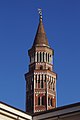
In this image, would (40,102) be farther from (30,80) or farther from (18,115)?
(18,115)

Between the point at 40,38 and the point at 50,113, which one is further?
the point at 40,38

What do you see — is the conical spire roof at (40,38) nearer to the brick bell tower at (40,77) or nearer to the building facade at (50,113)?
the brick bell tower at (40,77)

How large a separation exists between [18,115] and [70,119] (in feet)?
8.87

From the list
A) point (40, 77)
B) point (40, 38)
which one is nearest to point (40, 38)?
point (40, 38)

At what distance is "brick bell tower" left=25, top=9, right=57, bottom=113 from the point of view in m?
64.9

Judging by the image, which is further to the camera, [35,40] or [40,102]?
[35,40]

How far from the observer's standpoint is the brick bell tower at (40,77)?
64938mm

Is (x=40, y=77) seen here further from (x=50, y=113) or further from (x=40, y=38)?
(x=50, y=113)

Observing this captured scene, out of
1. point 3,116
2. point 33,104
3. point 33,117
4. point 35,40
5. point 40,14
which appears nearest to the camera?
point 3,116

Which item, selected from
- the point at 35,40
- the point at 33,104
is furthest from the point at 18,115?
the point at 35,40

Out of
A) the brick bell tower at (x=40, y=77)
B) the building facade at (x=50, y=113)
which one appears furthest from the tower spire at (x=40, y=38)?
the building facade at (x=50, y=113)

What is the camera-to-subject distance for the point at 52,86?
66.9 m

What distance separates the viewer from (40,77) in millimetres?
66188

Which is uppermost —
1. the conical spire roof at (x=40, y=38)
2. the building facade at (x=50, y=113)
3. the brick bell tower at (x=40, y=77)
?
the conical spire roof at (x=40, y=38)
